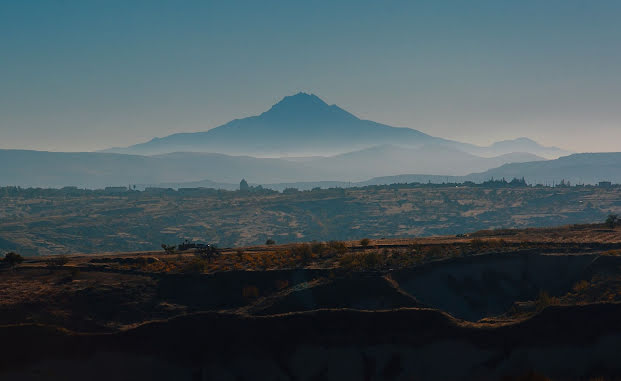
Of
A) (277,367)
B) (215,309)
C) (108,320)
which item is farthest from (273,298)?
(108,320)

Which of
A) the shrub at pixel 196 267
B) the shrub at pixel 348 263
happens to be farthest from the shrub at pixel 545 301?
the shrub at pixel 196 267

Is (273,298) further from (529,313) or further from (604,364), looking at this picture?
(604,364)

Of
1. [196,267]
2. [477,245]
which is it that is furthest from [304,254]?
[477,245]

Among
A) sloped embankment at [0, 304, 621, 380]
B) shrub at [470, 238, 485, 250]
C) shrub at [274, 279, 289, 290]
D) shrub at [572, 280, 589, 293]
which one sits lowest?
sloped embankment at [0, 304, 621, 380]

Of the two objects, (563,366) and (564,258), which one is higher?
(564,258)

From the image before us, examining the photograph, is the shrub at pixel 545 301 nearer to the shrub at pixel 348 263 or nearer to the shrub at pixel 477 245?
the shrub at pixel 477 245

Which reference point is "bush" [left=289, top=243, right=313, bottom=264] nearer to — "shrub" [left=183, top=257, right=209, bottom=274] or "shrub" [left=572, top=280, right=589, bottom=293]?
"shrub" [left=183, top=257, right=209, bottom=274]

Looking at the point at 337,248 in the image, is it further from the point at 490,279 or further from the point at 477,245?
the point at 490,279

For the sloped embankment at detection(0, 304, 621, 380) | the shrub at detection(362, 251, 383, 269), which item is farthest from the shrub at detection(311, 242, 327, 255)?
the sloped embankment at detection(0, 304, 621, 380)
